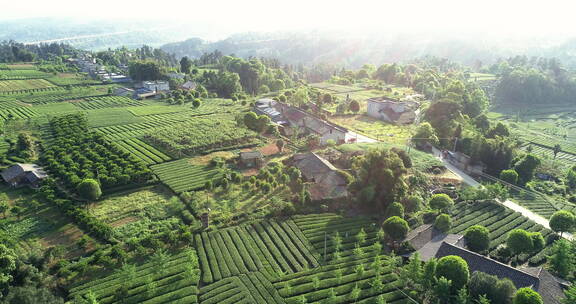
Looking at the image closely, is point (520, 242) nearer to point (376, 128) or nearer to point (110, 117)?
point (376, 128)

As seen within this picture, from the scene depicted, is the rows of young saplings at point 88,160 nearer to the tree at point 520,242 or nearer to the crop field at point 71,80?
the tree at point 520,242

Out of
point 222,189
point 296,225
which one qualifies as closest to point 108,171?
point 222,189

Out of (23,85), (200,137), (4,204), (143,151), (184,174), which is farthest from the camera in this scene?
(23,85)

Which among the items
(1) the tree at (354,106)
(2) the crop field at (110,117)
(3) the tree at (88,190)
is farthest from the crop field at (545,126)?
(2) the crop field at (110,117)

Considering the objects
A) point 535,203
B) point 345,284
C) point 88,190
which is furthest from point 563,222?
point 88,190

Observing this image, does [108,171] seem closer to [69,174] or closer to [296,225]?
[69,174]

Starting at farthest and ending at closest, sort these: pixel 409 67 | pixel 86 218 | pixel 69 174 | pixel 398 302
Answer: pixel 409 67, pixel 69 174, pixel 86 218, pixel 398 302
